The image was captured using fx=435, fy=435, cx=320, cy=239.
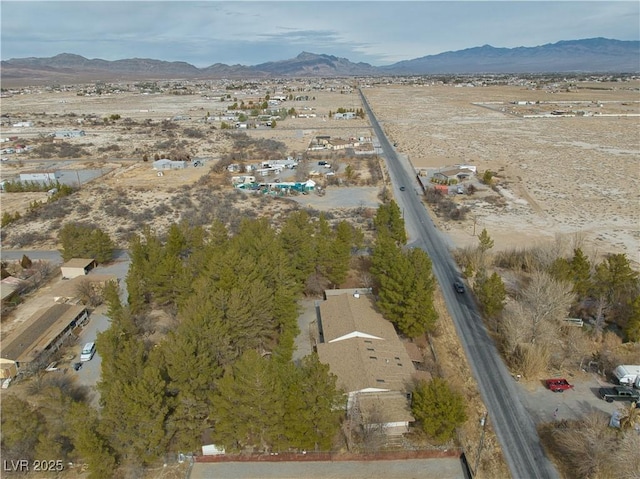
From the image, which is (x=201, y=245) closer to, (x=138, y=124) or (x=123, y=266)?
(x=123, y=266)

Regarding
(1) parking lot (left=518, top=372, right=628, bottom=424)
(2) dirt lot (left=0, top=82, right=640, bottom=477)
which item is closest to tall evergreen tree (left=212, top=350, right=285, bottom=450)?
(2) dirt lot (left=0, top=82, right=640, bottom=477)

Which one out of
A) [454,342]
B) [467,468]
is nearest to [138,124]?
[454,342]

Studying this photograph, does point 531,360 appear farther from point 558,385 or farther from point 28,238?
point 28,238

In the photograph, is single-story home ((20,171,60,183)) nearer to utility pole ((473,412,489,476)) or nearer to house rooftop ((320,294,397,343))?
house rooftop ((320,294,397,343))

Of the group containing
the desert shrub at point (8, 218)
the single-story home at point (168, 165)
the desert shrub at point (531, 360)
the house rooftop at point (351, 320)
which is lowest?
the desert shrub at point (531, 360)

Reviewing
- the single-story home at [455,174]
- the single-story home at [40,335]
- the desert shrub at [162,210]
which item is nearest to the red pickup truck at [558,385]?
the single-story home at [40,335]

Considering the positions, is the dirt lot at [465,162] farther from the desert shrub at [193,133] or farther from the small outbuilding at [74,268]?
the small outbuilding at [74,268]

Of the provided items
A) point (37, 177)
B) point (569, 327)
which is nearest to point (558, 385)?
point (569, 327)
